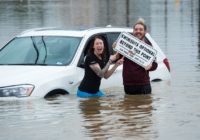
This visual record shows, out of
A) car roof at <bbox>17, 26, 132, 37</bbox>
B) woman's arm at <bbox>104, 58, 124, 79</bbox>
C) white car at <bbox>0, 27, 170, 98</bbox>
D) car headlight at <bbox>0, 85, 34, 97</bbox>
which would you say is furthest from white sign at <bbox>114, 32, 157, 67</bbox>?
car headlight at <bbox>0, 85, 34, 97</bbox>

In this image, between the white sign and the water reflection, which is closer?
the water reflection

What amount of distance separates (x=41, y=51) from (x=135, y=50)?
1.76 metres

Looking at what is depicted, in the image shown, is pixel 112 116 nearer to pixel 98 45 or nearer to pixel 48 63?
pixel 98 45

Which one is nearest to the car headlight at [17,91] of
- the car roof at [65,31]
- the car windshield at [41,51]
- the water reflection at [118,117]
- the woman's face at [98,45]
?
the water reflection at [118,117]

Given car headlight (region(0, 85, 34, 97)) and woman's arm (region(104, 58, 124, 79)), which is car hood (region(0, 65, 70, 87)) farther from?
woman's arm (region(104, 58, 124, 79))

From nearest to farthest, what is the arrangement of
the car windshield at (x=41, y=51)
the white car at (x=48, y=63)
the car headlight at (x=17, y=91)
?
the car headlight at (x=17, y=91) < the white car at (x=48, y=63) < the car windshield at (x=41, y=51)

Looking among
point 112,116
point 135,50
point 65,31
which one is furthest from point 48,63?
point 112,116

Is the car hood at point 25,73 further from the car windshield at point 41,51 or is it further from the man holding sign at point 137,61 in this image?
the man holding sign at point 137,61

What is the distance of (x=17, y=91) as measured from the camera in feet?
35.1

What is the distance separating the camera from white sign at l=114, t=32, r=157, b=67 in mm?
10898

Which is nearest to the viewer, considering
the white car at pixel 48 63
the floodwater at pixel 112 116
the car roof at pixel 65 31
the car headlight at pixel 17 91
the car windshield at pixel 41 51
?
the floodwater at pixel 112 116

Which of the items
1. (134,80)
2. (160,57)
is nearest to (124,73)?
(134,80)

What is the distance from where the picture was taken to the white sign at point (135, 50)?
35.8 ft

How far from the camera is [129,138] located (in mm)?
8375
